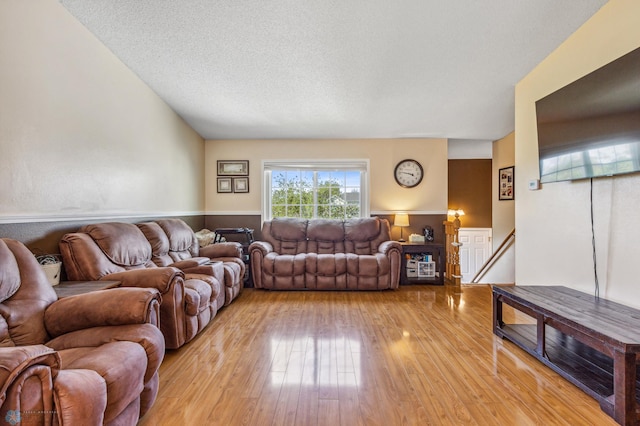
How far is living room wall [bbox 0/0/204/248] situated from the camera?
1849 mm

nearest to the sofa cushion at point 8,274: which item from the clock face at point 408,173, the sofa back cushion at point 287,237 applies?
the sofa back cushion at point 287,237

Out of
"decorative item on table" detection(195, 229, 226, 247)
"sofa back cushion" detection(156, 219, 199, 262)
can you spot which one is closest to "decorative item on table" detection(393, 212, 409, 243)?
"decorative item on table" detection(195, 229, 226, 247)

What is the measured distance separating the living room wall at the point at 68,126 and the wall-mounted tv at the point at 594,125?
149 inches

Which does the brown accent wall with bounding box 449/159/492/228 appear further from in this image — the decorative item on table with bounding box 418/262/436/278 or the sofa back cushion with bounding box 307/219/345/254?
the sofa back cushion with bounding box 307/219/345/254

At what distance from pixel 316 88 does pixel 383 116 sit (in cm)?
120

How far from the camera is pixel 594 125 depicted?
6.70 feet

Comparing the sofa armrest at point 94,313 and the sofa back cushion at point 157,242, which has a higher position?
the sofa back cushion at point 157,242

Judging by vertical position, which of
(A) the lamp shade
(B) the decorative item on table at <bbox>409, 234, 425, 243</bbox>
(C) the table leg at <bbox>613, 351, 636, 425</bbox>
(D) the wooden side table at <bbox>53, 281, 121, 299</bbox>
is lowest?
(C) the table leg at <bbox>613, 351, 636, 425</bbox>

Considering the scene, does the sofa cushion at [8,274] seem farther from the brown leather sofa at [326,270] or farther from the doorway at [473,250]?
the doorway at [473,250]

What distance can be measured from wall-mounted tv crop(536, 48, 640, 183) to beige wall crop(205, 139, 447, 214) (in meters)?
2.33

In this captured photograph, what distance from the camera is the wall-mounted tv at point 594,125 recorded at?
1.80 m

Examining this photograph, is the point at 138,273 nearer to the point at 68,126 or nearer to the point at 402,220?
the point at 68,126

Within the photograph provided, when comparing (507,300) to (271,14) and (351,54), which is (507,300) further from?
(271,14)

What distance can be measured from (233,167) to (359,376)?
4.04 metres
